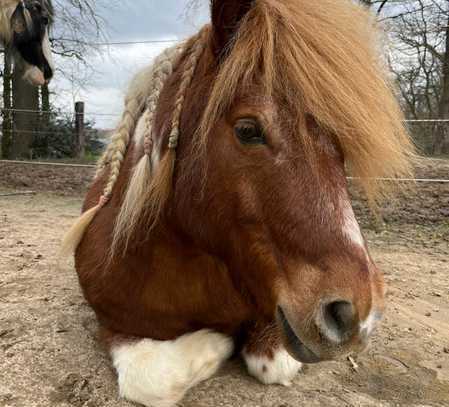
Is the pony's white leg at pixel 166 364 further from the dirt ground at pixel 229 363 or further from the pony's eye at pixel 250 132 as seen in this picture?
the pony's eye at pixel 250 132

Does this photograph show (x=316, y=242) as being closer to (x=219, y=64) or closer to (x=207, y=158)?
(x=207, y=158)

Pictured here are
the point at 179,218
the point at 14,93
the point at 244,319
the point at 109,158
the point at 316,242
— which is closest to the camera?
the point at 316,242

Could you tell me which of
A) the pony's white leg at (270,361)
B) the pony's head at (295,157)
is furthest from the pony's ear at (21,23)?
the pony's white leg at (270,361)

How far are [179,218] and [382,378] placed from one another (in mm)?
1172

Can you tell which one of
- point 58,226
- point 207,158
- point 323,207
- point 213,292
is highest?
point 207,158

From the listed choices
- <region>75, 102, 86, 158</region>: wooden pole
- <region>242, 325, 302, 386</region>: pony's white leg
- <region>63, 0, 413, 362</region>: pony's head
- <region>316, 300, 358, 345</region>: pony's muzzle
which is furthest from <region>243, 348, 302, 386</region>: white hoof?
<region>75, 102, 86, 158</region>: wooden pole

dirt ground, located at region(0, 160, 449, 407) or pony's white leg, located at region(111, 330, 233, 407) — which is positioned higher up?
pony's white leg, located at region(111, 330, 233, 407)

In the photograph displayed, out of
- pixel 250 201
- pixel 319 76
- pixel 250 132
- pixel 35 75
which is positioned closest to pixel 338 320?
pixel 250 201

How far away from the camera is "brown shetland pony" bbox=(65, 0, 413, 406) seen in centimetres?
124

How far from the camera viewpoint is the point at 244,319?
1.94 m

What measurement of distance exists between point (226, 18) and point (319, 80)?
1.27 feet

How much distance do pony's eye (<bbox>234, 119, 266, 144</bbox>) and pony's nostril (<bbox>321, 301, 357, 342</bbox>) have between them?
51 cm

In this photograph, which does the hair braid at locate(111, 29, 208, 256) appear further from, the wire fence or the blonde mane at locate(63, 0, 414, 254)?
the wire fence

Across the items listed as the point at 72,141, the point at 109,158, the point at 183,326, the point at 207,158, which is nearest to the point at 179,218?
the point at 207,158
